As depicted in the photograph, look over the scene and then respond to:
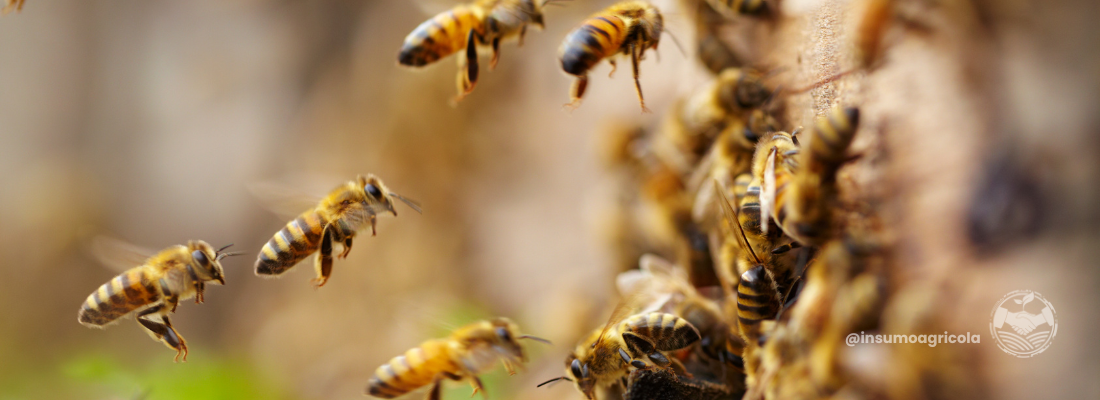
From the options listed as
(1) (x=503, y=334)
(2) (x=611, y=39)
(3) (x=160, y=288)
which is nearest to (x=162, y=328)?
(3) (x=160, y=288)

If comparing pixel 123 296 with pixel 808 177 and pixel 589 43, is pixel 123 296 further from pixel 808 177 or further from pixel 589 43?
pixel 808 177

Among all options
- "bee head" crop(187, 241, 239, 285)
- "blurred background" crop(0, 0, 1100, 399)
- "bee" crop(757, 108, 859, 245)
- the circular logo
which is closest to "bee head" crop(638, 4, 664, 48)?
"blurred background" crop(0, 0, 1100, 399)

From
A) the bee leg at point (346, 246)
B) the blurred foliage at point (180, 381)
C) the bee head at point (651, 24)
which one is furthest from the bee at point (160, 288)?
the blurred foliage at point (180, 381)

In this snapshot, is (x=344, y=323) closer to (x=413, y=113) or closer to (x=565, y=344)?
(x=413, y=113)

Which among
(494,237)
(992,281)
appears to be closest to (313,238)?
Answer: (992,281)

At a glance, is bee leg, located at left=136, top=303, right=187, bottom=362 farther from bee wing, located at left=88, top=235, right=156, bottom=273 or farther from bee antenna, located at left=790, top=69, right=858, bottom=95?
bee antenna, located at left=790, top=69, right=858, bottom=95

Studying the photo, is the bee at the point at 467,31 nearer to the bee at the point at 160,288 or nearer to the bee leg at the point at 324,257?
the bee leg at the point at 324,257
